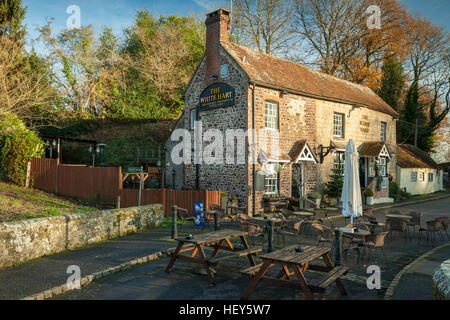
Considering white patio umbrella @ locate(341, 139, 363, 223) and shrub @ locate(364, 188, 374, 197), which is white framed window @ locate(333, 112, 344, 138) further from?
white patio umbrella @ locate(341, 139, 363, 223)

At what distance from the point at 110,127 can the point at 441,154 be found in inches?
1529

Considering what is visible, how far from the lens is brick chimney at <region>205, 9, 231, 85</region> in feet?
55.8

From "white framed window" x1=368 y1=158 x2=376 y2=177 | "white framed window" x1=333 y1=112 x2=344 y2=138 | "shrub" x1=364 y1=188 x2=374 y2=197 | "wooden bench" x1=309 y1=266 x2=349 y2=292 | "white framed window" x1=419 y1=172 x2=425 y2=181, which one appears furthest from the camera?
"white framed window" x1=419 y1=172 x2=425 y2=181

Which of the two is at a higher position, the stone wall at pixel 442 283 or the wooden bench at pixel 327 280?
the stone wall at pixel 442 283

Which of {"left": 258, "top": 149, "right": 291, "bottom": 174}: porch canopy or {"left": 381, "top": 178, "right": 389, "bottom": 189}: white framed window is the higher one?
{"left": 258, "top": 149, "right": 291, "bottom": 174}: porch canopy

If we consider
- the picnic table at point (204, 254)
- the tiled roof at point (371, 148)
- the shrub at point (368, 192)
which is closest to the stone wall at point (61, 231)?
the picnic table at point (204, 254)

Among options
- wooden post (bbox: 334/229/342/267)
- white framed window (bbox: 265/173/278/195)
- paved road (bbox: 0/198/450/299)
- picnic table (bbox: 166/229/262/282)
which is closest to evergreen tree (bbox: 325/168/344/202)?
white framed window (bbox: 265/173/278/195)

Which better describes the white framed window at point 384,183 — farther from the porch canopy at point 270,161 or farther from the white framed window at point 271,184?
the white framed window at point 271,184

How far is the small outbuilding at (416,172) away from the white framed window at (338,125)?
8300 millimetres

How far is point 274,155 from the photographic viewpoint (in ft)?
53.6

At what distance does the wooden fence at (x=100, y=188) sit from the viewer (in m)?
14.3

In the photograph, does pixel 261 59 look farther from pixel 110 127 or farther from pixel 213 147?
pixel 110 127

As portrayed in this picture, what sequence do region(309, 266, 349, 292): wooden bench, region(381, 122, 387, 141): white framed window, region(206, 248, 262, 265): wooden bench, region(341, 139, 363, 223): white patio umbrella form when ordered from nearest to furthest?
region(309, 266, 349, 292): wooden bench, region(206, 248, 262, 265): wooden bench, region(341, 139, 363, 223): white patio umbrella, region(381, 122, 387, 141): white framed window

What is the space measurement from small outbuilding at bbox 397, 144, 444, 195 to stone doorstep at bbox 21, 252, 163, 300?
22.9 m
